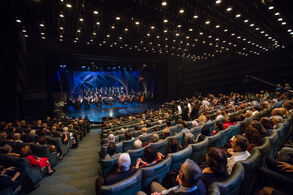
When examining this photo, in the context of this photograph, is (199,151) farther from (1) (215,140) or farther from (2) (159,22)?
(2) (159,22)

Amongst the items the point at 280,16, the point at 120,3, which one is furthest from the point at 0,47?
the point at 280,16

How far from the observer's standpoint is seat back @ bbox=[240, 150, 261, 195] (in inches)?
69.0

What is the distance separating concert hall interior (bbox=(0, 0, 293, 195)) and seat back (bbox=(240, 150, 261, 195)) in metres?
0.01

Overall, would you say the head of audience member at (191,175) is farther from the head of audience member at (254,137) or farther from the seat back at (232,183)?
the head of audience member at (254,137)

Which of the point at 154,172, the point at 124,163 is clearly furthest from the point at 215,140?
the point at 124,163

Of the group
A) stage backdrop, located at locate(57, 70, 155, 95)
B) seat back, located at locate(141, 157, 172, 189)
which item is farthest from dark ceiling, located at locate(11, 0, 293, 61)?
stage backdrop, located at locate(57, 70, 155, 95)

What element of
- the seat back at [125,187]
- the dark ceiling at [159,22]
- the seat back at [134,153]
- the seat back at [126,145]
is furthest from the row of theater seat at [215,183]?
the dark ceiling at [159,22]

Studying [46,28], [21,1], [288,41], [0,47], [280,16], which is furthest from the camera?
[288,41]

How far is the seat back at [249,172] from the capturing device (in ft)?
5.75

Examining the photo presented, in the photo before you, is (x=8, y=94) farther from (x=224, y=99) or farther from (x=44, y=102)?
(x=224, y=99)

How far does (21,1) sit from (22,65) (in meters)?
6.51

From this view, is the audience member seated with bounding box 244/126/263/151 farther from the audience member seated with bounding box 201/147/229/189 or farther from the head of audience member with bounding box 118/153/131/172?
the head of audience member with bounding box 118/153/131/172

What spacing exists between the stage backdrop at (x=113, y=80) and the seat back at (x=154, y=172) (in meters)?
19.9

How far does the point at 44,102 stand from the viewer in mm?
12688
